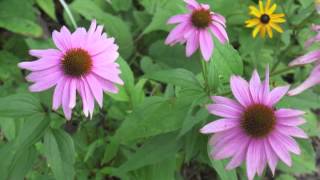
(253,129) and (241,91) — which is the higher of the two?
(241,91)

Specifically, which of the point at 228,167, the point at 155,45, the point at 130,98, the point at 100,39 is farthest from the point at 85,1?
the point at 228,167

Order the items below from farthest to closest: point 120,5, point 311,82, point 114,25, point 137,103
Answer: point 120,5 < point 114,25 < point 137,103 < point 311,82

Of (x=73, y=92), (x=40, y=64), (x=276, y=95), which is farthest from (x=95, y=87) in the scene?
(x=276, y=95)

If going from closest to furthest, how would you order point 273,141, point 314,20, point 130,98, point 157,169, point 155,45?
point 273,141, point 157,169, point 130,98, point 314,20, point 155,45

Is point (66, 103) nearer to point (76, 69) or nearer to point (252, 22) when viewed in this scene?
point (76, 69)

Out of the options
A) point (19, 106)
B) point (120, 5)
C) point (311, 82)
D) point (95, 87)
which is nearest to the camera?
point (311, 82)

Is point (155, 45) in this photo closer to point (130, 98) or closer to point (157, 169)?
point (130, 98)

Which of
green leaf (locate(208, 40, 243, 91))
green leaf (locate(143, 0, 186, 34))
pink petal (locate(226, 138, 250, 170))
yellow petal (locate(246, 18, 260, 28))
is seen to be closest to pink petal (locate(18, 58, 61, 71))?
green leaf (locate(208, 40, 243, 91))
